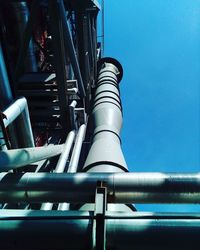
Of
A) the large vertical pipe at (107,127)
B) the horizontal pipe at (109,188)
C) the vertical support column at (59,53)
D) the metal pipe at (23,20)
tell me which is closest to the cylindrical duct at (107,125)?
the large vertical pipe at (107,127)

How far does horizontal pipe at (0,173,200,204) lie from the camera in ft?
9.84

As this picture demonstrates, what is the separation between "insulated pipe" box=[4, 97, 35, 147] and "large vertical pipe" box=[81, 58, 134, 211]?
137cm

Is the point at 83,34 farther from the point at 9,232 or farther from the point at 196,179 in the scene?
the point at 9,232

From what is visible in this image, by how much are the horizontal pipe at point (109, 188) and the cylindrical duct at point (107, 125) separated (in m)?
1.74

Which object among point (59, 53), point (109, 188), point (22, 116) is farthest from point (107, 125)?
point (109, 188)

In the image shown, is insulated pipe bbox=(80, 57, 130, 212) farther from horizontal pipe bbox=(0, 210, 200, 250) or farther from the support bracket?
horizontal pipe bbox=(0, 210, 200, 250)

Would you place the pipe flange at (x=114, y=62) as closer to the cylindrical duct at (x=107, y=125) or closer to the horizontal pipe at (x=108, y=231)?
the cylindrical duct at (x=107, y=125)

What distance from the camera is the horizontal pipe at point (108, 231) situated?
7.56ft

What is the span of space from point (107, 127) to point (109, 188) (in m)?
4.40

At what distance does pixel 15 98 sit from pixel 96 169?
2.30m

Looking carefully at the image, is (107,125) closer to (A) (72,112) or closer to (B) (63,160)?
(A) (72,112)

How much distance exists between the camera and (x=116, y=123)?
26.5 feet

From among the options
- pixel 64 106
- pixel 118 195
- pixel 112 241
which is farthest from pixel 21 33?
pixel 112 241

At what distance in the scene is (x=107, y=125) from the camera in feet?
24.8
